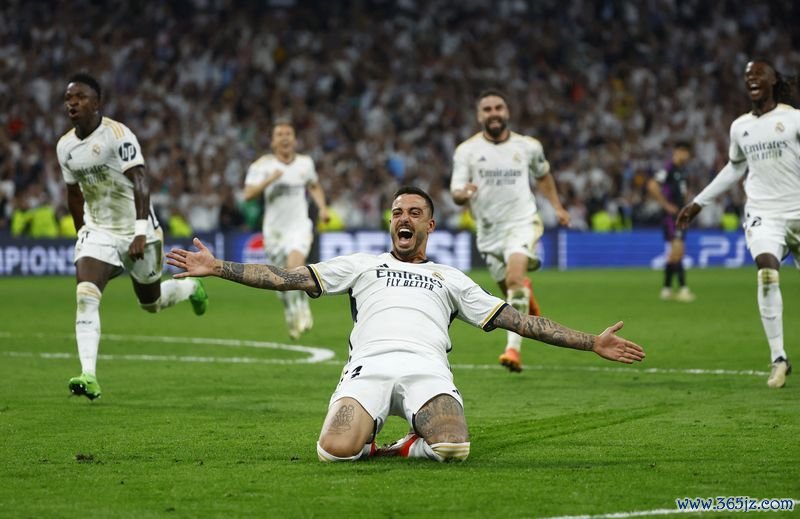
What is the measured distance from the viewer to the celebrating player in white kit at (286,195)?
17344 millimetres

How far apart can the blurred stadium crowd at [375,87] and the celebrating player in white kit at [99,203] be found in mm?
19908

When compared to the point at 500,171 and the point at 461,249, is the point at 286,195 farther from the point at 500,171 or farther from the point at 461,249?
the point at 461,249

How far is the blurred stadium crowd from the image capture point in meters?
33.1

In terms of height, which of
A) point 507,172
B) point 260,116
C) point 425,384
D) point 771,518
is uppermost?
point 260,116

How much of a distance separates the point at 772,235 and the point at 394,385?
4.94 meters

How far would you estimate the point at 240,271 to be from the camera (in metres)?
7.41

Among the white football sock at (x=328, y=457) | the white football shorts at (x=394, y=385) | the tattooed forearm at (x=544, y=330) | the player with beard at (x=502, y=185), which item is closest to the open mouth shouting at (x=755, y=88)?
the player with beard at (x=502, y=185)

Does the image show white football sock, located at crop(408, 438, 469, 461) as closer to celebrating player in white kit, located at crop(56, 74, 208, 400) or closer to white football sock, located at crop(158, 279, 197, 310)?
celebrating player in white kit, located at crop(56, 74, 208, 400)

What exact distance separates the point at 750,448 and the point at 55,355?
872 cm

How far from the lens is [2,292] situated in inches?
989

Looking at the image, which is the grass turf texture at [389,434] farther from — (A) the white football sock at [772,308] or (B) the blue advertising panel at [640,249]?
(B) the blue advertising panel at [640,249]

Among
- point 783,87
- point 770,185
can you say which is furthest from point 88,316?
point 783,87

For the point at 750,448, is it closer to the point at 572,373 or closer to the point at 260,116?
the point at 572,373

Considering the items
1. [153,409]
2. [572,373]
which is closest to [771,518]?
[153,409]
